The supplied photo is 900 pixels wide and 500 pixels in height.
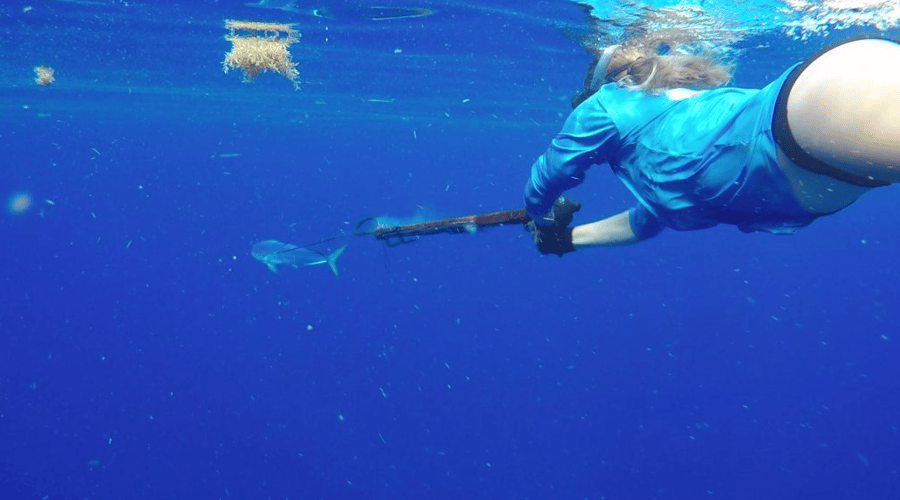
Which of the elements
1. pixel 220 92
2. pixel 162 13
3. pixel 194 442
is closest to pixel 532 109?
pixel 220 92

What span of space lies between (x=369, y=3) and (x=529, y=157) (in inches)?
1510

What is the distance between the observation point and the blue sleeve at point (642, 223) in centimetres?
417

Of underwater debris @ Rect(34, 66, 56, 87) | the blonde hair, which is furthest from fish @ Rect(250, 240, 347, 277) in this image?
underwater debris @ Rect(34, 66, 56, 87)

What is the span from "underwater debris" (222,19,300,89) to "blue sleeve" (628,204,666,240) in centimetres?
984

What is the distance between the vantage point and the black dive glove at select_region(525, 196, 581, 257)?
172 inches

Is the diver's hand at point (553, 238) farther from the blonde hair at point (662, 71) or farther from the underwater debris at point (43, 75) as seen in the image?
the underwater debris at point (43, 75)

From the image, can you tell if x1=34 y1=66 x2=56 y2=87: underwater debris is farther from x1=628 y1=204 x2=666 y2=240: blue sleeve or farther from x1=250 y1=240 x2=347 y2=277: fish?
x1=628 y1=204 x2=666 y2=240: blue sleeve

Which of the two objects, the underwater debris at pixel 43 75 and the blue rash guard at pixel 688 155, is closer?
the blue rash guard at pixel 688 155

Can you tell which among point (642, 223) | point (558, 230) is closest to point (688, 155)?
point (642, 223)

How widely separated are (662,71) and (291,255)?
21.1 ft

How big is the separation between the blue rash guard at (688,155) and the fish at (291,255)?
4738 millimetres

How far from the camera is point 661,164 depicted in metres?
2.96

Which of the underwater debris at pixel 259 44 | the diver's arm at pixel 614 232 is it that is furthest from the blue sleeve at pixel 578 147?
the underwater debris at pixel 259 44

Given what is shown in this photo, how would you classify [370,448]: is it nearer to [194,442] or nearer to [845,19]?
[194,442]
